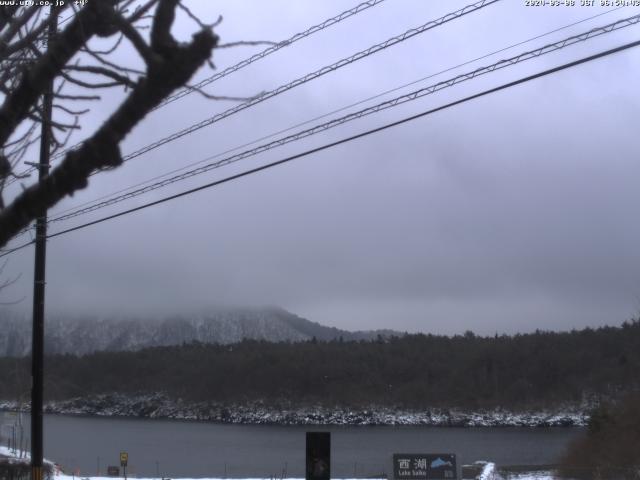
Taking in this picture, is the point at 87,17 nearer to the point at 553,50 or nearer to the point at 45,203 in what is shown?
the point at 45,203

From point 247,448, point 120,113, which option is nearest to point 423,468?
point 120,113

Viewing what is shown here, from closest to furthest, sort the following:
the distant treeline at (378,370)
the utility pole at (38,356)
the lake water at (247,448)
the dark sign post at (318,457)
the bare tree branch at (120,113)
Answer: the bare tree branch at (120,113) < the dark sign post at (318,457) < the utility pole at (38,356) < the lake water at (247,448) < the distant treeline at (378,370)

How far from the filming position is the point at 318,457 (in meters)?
11.9

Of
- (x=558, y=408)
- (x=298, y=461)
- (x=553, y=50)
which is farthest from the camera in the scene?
(x=558, y=408)

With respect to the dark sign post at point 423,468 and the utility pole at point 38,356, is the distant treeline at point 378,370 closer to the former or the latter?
the dark sign post at point 423,468

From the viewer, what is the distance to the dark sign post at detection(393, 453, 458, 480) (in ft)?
90.4

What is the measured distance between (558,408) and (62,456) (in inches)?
3076

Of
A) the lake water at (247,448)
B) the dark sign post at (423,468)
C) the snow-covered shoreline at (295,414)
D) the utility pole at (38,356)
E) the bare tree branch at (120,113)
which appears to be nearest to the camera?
the bare tree branch at (120,113)

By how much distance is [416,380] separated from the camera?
14825cm

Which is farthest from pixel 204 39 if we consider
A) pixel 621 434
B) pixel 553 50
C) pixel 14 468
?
pixel 621 434

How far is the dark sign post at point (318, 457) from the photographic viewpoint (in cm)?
1184

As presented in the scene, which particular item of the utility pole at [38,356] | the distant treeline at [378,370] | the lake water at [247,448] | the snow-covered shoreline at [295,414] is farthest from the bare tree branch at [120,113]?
the distant treeline at [378,370]

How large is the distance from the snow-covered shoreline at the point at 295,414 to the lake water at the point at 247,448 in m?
5.89

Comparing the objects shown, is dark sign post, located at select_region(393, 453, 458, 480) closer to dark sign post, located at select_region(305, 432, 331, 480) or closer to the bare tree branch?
dark sign post, located at select_region(305, 432, 331, 480)
